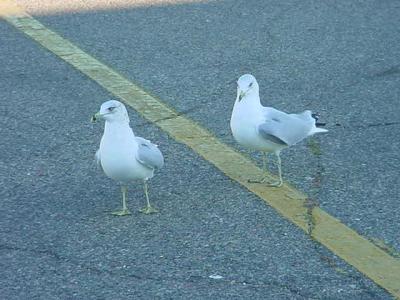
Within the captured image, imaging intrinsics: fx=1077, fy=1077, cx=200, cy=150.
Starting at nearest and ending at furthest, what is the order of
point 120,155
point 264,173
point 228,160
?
point 120,155
point 264,173
point 228,160

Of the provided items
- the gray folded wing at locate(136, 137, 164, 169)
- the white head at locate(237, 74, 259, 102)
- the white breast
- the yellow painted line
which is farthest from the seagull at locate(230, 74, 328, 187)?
the white breast

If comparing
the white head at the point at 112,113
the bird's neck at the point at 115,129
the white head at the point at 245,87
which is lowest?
the bird's neck at the point at 115,129

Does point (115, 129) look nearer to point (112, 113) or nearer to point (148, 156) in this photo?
point (112, 113)

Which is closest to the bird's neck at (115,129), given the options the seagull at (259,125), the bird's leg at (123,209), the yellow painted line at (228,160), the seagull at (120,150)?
the seagull at (120,150)

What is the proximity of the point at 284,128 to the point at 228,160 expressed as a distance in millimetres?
556

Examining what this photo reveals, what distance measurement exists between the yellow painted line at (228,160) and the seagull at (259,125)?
242 millimetres

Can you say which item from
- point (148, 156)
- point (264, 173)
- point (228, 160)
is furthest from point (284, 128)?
point (148, 156)

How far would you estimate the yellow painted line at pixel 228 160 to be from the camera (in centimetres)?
495

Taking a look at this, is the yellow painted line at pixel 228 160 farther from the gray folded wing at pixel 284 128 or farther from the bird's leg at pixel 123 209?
the bird's leg at pixel 123 209

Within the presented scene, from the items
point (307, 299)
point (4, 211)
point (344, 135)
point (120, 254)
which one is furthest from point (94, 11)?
point (307, 299)

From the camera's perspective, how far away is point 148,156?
5.45m

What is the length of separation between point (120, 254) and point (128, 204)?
68 cm

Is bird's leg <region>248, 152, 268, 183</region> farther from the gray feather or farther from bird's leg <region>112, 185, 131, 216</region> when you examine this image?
bird's leg <region>112, 185, 131, 216</region>

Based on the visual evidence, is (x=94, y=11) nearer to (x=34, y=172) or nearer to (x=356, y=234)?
(x=34, y=172)
